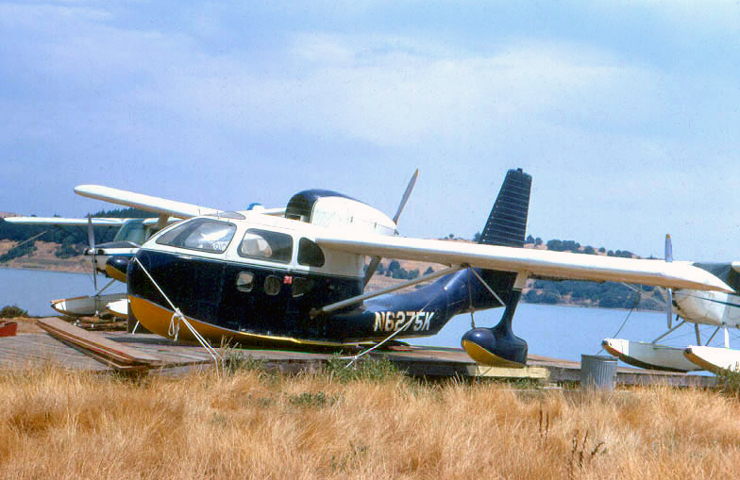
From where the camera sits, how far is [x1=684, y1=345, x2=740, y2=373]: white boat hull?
14.9 m

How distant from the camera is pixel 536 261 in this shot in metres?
10.9

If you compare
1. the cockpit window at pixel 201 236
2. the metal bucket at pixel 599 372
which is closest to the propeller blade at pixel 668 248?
the metal bucket at pixel 599 372

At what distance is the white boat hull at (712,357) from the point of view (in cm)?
1488

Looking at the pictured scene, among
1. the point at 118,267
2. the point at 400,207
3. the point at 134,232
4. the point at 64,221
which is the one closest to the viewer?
the point at 400,207

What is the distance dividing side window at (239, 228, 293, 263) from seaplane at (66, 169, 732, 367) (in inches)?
0.6

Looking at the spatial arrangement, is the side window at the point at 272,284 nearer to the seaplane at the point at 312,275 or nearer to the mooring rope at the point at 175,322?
the seaplane at the point at 312,275

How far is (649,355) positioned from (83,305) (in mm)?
14897

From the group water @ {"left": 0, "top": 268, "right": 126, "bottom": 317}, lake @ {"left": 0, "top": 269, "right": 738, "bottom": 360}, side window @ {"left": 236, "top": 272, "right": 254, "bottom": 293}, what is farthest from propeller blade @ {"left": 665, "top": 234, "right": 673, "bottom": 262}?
water @ {"left": 0, "top": 268, "right": 126, "bottom": 317}

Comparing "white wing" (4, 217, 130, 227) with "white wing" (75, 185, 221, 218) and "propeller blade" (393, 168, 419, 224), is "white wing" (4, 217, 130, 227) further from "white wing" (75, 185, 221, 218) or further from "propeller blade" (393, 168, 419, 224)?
"propeller blade" (393, 168, 419, 224)

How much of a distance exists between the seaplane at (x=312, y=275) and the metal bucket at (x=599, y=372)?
130 cm

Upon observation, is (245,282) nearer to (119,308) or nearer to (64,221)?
(119,308)

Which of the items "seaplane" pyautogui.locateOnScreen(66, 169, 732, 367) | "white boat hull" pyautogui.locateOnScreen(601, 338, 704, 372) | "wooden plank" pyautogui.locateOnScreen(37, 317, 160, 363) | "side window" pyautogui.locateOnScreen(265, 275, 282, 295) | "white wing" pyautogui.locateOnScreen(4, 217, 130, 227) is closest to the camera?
"wooden plank" pyautogui.locateOnScreen(37, 317, 160, 363)

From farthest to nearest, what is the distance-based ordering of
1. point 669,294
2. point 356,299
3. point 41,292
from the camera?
1. point 41,292
2. point 669,294
3. point 356,299

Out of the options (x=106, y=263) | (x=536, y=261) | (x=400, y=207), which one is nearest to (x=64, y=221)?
(x=106, y=263)
